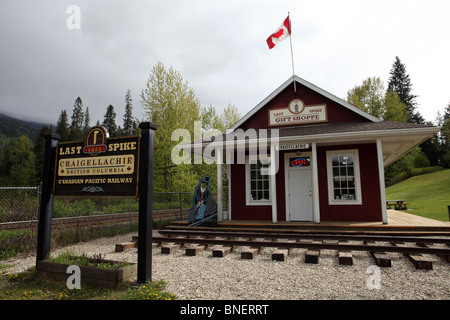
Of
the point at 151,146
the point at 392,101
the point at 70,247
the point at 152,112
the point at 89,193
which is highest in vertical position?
the point at 392,101

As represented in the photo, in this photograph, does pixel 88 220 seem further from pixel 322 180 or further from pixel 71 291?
pixel 322 180

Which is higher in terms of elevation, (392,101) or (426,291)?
(392,101)

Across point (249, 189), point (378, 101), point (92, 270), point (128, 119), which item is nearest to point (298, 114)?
point (249, 189)

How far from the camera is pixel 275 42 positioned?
12.4 m

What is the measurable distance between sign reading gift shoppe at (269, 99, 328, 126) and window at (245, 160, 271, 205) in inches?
83.4

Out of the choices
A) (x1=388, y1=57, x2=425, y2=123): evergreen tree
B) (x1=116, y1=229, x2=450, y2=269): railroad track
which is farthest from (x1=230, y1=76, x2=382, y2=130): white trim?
(x1=388, y1=57, x2=425, y2=123): evergreen tree

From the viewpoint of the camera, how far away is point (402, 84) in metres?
59.7

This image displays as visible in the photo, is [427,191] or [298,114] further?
[427,191]

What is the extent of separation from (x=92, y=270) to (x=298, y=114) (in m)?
9.84

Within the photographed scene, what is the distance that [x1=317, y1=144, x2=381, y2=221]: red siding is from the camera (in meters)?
9.91

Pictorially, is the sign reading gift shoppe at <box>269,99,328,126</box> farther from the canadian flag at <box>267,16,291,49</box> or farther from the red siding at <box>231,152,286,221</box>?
the canadian flag at <box>267,16,291,49</box>
